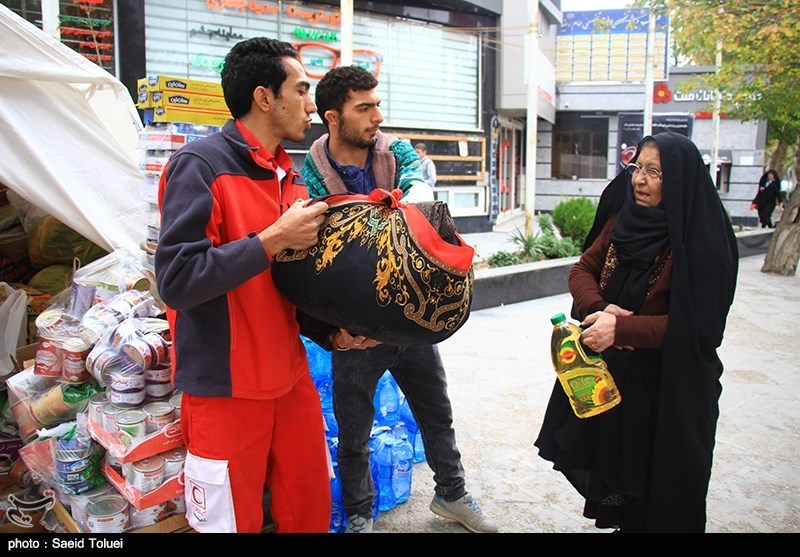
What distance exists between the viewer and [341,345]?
84.9 inches

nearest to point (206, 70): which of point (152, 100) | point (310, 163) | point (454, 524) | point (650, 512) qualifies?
point (152, 100)

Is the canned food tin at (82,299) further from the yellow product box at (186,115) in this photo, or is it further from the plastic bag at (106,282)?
the yellow product box at (186,115)

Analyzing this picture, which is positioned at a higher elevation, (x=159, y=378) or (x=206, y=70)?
(x=206, y=70)

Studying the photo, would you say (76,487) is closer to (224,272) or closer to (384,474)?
(224,272)

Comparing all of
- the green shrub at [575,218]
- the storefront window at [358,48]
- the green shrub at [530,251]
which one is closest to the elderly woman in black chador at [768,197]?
the storefront window at [358,48]

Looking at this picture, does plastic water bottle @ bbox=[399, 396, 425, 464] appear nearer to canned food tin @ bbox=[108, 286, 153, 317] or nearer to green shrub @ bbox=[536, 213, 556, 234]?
canned food tin @ bbox=[108, 286, 153, 317]

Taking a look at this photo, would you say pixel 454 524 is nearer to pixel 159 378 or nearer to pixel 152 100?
pixel 159 378

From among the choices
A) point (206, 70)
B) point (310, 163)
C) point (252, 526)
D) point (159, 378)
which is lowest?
point (252, 526)

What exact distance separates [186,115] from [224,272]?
2362mm

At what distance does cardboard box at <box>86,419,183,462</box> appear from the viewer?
2.27 m

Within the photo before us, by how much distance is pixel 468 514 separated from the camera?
3064 mm

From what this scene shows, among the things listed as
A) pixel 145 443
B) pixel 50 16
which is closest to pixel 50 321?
pixel 145 443

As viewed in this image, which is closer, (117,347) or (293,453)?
(293,453)

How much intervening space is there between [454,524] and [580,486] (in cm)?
78
